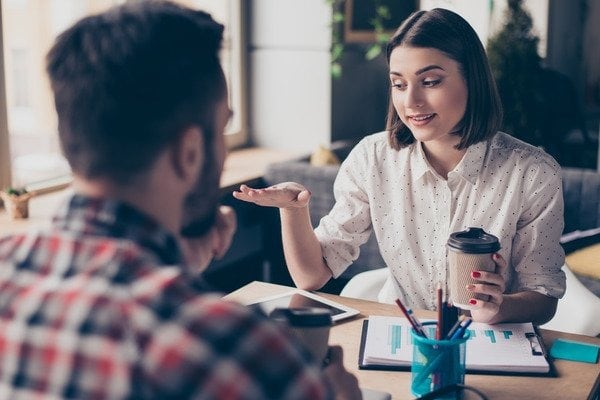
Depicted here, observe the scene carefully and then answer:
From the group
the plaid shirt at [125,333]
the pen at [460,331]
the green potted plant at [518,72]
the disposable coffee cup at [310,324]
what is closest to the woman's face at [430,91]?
the pen at [460,331]

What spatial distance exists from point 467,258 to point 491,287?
0.10 metres

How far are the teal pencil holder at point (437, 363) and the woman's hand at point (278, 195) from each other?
0.55 meters

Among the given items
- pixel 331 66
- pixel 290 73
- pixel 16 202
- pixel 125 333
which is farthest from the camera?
pixel 290 73

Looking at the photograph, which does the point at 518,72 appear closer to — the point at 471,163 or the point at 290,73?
the point at 290,73

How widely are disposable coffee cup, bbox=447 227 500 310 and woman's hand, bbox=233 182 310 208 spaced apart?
427 millimetres

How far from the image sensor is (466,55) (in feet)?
6.25

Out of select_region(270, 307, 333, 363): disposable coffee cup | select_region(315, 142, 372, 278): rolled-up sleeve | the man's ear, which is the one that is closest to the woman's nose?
select_region(315, 142, 372, 278): rolled-up sleeve

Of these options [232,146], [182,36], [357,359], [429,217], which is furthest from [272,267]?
[182,36]

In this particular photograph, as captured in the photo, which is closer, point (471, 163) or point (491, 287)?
point (491, 287)

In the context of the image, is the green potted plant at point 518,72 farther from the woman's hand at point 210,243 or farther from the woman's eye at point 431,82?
the woman's hand at point 210,243

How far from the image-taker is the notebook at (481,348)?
1435mm

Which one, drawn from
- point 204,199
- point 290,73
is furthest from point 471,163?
point 290,73

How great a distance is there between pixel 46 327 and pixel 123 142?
0.20m

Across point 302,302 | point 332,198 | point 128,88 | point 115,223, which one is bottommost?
point 332,198
